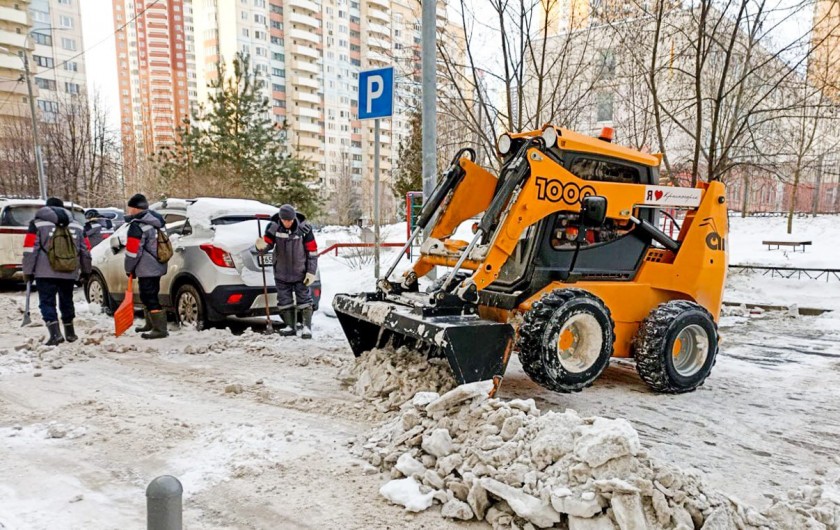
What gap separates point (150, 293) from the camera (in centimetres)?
720

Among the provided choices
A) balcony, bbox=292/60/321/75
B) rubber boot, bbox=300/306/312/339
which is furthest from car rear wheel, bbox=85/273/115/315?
balcony, bbox=292/60/321/75

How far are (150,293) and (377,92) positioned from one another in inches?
154

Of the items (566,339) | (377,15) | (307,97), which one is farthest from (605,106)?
(377,15)

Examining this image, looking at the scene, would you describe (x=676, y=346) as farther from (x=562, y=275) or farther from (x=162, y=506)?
(x=162, y=506)

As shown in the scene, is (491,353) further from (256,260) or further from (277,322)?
(277,322)

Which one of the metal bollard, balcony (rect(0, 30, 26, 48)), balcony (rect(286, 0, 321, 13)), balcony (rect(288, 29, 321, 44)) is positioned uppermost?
balcony (rect(286, 0, 321, 13))

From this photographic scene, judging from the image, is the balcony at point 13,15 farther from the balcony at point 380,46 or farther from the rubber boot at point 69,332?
the rubber boot at point 69,332

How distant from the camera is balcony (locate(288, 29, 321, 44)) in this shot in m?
66.1

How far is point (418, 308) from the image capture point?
4648 mm

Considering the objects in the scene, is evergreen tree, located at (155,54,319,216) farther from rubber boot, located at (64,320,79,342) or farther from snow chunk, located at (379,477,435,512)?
snow chunk, located at (379,477,435,512)

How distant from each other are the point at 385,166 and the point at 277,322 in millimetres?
64768

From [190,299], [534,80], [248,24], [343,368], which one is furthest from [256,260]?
[248,24]

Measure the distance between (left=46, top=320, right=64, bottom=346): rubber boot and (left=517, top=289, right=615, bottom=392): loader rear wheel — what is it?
560 cm

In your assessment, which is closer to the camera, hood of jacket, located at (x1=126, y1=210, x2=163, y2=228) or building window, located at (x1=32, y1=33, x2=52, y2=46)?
hood of jacket, located at (x1=126, y1=210, x2=163, y2=228)
